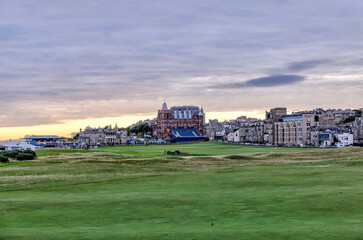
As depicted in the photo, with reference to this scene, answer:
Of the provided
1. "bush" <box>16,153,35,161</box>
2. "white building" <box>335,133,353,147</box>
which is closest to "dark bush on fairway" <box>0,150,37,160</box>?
"bush" <box>16,153,35,161</box>

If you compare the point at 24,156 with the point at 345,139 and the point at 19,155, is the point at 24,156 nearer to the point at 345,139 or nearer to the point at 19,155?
the point at 19,155

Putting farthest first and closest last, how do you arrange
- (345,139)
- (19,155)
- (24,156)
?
(345,139), (24,156), (19,155)

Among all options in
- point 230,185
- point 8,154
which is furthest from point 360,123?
point 230,185

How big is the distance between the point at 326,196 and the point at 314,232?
1190 cm

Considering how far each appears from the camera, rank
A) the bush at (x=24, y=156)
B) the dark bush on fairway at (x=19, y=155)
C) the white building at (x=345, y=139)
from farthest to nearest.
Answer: the white building at (x=345, y=139), the dark bush on fairway at (x=19, y=155), the bush at (x=24, y=156)

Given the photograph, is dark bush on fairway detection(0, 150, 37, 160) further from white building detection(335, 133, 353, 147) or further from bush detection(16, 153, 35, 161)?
white building detection(335, 133, 353, 147)

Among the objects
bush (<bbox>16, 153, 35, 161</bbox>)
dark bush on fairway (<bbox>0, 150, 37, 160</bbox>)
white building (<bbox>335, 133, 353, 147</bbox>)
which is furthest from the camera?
white building (<bbox>335, 133, 353, 147</bbox>)

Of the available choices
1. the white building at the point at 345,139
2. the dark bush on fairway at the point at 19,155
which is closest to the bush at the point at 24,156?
the dark bush on fairway at the point at 19,155

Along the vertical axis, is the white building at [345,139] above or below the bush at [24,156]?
above

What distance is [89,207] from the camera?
28.6 meters

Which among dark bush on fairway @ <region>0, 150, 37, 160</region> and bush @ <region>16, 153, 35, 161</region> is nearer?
bush @ <region>16, 153, 35, 161</region>

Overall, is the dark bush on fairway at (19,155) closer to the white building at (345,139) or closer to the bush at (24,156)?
the bush at (24,156)

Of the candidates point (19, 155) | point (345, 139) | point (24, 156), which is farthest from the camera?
point (345, 139)

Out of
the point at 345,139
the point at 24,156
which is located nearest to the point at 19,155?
the point at 24,156
